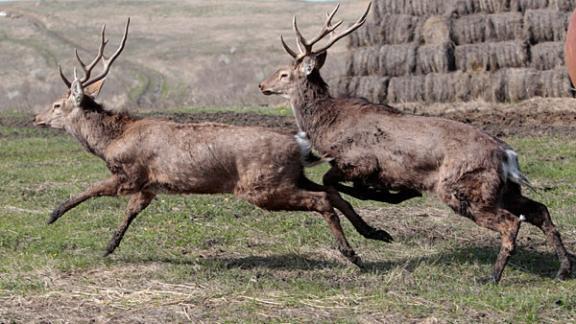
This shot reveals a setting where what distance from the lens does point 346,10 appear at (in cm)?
6712

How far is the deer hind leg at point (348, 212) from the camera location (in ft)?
34.8

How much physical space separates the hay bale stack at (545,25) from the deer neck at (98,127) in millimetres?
16987

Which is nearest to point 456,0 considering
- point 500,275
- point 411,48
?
point 411,48

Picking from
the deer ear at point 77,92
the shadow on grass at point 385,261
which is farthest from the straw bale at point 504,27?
the deer ear at point 77,92

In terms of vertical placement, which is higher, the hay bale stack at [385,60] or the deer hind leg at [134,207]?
the deer hind leg at [134,207]

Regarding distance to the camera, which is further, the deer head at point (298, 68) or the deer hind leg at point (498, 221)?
the deer head at point (298, 68)

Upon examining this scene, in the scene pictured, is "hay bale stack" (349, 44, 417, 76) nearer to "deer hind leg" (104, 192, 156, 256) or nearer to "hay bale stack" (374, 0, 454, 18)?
"hay bale stack" (374, 0, 454, 18)

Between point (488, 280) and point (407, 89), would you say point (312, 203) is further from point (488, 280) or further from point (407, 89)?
point (407, 89)

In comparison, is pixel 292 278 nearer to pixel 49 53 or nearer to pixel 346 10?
pixel 49 53

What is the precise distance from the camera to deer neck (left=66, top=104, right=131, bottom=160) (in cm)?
1141

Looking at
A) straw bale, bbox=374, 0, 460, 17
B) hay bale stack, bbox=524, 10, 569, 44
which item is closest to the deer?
hay bale stack, bbox=524, 10, 569, 44

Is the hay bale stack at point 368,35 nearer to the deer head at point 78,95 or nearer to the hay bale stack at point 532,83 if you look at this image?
the hay bale stack at point 532,83

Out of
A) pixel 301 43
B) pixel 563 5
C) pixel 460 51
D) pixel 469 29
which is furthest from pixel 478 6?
pixel 301 43

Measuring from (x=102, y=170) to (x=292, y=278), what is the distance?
7397 millimetres
